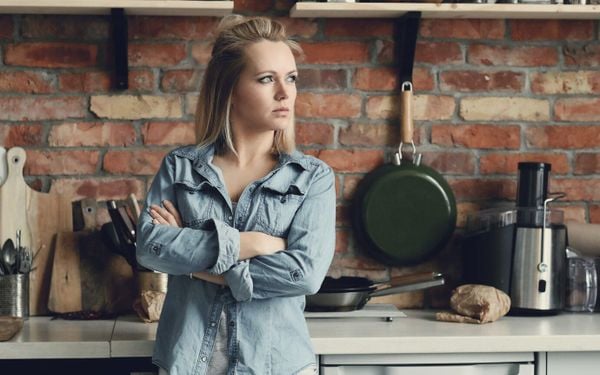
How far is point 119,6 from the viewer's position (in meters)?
2.44

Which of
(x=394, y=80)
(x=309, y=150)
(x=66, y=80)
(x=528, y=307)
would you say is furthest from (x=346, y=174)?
(x=66, y=80)

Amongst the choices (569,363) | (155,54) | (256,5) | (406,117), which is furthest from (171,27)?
(569,363)

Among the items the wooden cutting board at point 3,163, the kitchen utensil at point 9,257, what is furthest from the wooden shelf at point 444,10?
the kitchen utensil at point 9,257

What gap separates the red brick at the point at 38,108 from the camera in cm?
270

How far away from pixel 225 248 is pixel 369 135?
94 centimetres

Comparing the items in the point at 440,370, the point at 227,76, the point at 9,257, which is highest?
the point at 227,76

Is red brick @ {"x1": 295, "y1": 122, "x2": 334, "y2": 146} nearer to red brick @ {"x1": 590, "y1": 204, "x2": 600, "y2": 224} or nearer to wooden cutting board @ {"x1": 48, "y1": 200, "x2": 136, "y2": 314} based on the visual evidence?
wooden cutting board @ {"x1": 48, "y1": 200, "x2": 136, "y2": 314}

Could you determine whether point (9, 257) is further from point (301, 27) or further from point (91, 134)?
point (301, 27)

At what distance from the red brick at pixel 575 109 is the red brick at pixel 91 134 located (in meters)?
1.28

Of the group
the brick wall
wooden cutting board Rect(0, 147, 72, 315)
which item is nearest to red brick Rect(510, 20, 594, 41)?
the brick wall

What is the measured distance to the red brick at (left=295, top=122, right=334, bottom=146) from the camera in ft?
9.10

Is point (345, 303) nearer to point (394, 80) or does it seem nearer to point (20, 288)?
point (394, 80)

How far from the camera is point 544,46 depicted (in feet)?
9.29

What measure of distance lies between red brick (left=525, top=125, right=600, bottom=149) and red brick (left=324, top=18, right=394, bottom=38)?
1.74 feet
